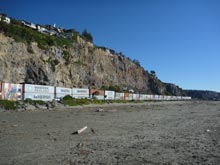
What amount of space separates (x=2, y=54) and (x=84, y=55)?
40.0 m

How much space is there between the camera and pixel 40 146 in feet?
32.4

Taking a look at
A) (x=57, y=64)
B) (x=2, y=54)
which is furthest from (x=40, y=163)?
(x=57, y=64)

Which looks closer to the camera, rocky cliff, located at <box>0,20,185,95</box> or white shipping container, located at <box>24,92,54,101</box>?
white shipping container, located at <box>24,92,54,101</box>

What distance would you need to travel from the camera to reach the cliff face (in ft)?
176

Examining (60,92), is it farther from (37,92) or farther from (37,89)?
(37,92)

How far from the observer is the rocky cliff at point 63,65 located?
5362cm

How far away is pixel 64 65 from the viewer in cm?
7162

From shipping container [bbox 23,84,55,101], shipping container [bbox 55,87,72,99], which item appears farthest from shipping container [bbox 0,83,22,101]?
shipping container [bbox 55,87,72,99]

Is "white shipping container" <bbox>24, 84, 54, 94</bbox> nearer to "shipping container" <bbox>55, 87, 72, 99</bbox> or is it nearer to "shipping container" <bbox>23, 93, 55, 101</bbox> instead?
"shipping container" <bbox>23, 93, 55, 101</bbox>

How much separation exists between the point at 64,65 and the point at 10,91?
34396 millimetres

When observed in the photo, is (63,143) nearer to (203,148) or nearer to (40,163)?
(40,163)

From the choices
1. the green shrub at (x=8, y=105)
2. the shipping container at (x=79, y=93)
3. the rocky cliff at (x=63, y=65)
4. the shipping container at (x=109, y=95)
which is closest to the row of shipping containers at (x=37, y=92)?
the shipping container at (x=79, y=93)

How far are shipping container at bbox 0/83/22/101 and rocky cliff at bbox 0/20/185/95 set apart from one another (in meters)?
11.9

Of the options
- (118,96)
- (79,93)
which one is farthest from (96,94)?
(118,96)
